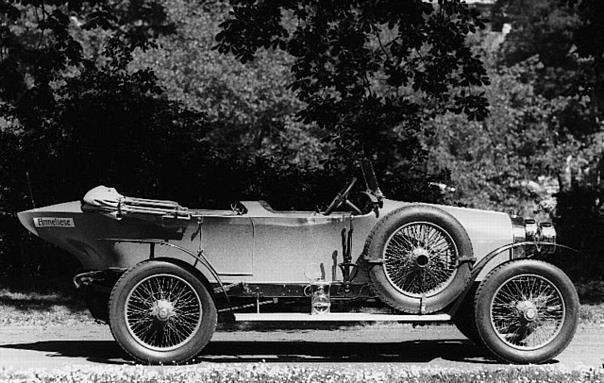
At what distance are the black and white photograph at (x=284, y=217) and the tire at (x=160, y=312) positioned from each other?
2 centimetres

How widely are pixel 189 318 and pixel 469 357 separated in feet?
7.97

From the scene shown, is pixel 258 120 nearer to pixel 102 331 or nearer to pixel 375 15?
pixel 375 15

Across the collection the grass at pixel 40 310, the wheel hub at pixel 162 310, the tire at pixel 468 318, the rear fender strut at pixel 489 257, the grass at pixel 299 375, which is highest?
the rear fender strut at pixel 489 257

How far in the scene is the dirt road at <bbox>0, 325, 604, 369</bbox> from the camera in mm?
8984

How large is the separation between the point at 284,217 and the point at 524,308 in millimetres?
2061

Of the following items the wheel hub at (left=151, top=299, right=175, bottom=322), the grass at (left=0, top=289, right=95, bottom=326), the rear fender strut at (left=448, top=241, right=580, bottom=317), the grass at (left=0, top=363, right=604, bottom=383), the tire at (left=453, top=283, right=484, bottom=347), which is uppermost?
the rear fender strut at (left=448, top=241, right=580, bottom=317)

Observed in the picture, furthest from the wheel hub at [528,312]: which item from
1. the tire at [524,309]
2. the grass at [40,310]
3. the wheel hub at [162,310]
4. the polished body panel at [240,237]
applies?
the grass at [40,310]

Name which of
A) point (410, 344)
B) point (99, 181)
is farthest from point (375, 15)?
point (410, 344)

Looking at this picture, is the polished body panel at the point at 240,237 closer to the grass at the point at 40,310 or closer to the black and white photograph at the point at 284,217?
the black and white photograph at the point at 284,217

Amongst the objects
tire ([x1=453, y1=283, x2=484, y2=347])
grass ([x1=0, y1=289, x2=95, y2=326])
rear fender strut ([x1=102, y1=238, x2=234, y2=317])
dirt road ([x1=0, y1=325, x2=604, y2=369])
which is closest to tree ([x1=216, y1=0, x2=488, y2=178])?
grass ([x1=0, y1=289, x2=95, y2=326])

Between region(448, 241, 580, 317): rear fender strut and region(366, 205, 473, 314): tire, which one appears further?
region(448, 241, 580, 317): rear fender strut

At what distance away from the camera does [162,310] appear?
8.59 metres

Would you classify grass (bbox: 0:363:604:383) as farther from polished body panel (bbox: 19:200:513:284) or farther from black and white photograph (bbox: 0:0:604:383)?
polished body panel (bbox: 19:200:513:284)

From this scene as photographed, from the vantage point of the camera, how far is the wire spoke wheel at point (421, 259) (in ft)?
28.8
